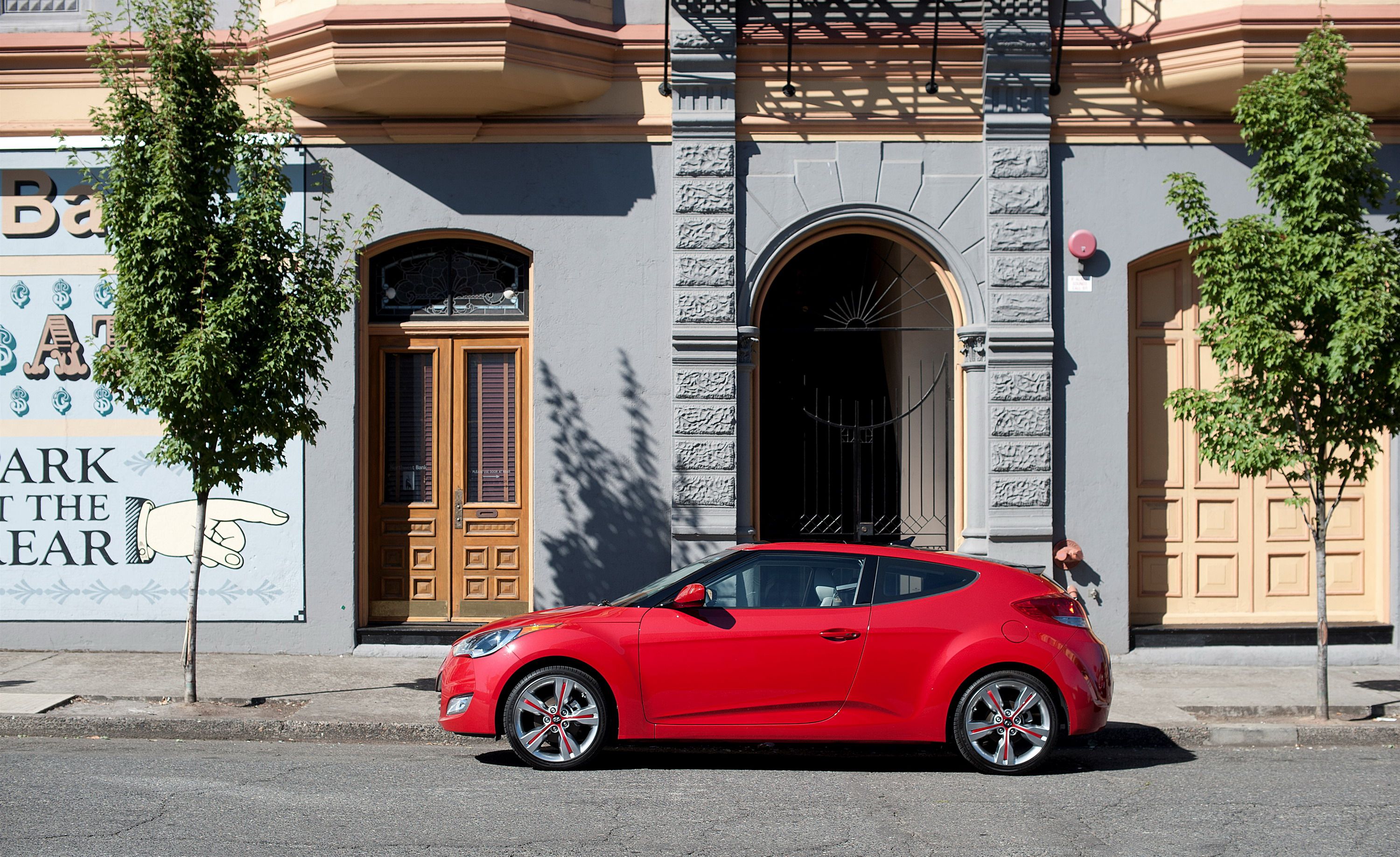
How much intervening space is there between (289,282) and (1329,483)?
9618mm

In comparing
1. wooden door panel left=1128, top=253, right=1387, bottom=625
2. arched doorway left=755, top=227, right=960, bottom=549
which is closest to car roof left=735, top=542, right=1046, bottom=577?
arched doorway left=755, top=227, right=960, bottom=549

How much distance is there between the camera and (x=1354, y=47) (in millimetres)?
10352

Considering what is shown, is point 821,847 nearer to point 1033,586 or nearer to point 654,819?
point 654,819

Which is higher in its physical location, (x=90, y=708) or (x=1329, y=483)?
(x=1329, y=483)

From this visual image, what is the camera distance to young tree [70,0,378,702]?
8.30 metres

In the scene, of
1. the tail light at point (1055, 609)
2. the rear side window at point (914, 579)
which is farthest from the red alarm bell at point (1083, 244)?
the rear side window at point (914, 579)

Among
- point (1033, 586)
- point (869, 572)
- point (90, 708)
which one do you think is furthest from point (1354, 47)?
point (90, 708)

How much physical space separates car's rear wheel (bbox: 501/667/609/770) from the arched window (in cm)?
515

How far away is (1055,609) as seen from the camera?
7188mm

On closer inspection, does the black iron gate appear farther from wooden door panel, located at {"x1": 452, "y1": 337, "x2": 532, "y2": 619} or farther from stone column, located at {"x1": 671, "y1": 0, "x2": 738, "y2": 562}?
wooden door panel, located at {"x1": 452, "y1": 337, "x2": 532, "y2": 619}

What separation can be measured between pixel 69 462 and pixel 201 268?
3.77 m

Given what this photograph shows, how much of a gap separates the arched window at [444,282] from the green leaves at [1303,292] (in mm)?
6020

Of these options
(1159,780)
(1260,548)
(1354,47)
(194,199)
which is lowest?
(1159,780)

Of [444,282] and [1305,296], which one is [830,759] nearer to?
[1305,296]
